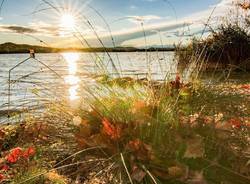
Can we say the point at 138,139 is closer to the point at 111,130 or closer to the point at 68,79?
the point at 111,130

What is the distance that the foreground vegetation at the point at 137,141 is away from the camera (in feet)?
12.7

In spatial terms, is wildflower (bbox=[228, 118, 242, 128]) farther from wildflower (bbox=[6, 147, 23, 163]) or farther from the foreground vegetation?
wildflower (bbox=[6, 147, 23, 163])

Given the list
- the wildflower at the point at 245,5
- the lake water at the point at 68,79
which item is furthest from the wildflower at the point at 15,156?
the wildflower at the point at 245,5

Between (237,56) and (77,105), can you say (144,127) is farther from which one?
(237,56)

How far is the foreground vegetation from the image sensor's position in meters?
3.88

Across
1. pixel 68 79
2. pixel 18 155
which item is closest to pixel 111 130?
pixel 18 155

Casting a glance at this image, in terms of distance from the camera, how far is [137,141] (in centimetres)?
391

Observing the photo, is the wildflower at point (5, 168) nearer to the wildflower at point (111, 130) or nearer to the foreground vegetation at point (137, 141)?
the foreground vegetation at point (137, 141)

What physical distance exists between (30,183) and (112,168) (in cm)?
85

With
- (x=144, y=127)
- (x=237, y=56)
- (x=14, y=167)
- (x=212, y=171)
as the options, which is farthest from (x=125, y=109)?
(x=237, y=56)

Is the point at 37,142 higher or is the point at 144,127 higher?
the point at 144,127

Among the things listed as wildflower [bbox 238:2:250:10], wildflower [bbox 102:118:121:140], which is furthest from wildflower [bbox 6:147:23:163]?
wildflower [bbox 238:2:250:10]

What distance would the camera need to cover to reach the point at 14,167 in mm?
5008

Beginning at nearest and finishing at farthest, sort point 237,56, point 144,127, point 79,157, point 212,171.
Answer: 1. point 212,171
2. point 144,127
3. point 79,157
4. point 237,56
